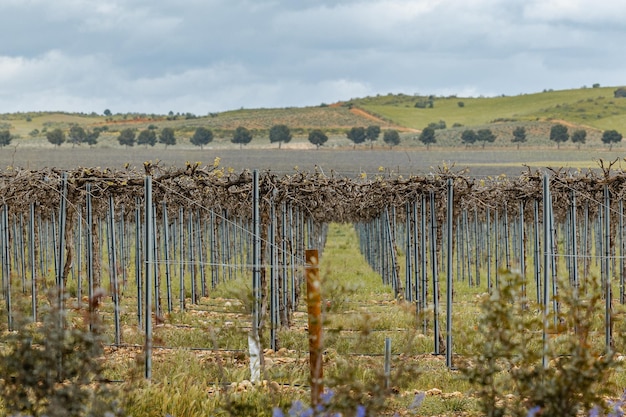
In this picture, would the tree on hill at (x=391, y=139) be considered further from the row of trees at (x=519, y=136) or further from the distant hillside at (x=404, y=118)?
the row of trees at (x=519, y=136)

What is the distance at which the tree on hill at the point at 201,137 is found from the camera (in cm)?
9494

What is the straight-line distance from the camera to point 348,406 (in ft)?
19.0

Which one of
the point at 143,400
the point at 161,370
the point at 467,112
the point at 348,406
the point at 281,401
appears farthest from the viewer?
the point at 467,112

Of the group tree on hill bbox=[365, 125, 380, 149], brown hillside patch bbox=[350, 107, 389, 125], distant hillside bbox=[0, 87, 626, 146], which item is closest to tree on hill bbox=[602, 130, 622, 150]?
distant hillside bbox=[0, 87, 626, 146]

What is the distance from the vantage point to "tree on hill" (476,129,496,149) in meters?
99.2

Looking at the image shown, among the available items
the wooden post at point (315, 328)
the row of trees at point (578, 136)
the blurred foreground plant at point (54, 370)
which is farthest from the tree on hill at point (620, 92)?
the blurred foreground plant at point (54, 370)

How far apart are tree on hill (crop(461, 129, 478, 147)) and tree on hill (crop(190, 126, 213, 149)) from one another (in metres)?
28.2

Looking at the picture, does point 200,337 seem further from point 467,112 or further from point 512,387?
point 467,112

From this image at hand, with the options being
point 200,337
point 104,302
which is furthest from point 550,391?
point 104,302

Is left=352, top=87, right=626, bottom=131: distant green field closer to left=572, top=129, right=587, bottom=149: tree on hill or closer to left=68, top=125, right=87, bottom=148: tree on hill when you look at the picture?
left=572, top=129, right=587, bottom=149: tree on hill

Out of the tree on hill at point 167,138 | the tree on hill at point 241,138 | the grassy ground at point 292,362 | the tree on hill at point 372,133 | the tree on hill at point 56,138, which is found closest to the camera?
the grassy ground at point 292,362

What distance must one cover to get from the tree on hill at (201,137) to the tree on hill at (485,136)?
97.8ft

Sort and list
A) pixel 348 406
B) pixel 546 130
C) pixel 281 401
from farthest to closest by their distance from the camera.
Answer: pixel 546 130, pixel 281 401, pixel 348 406

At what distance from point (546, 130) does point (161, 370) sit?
348 feet
